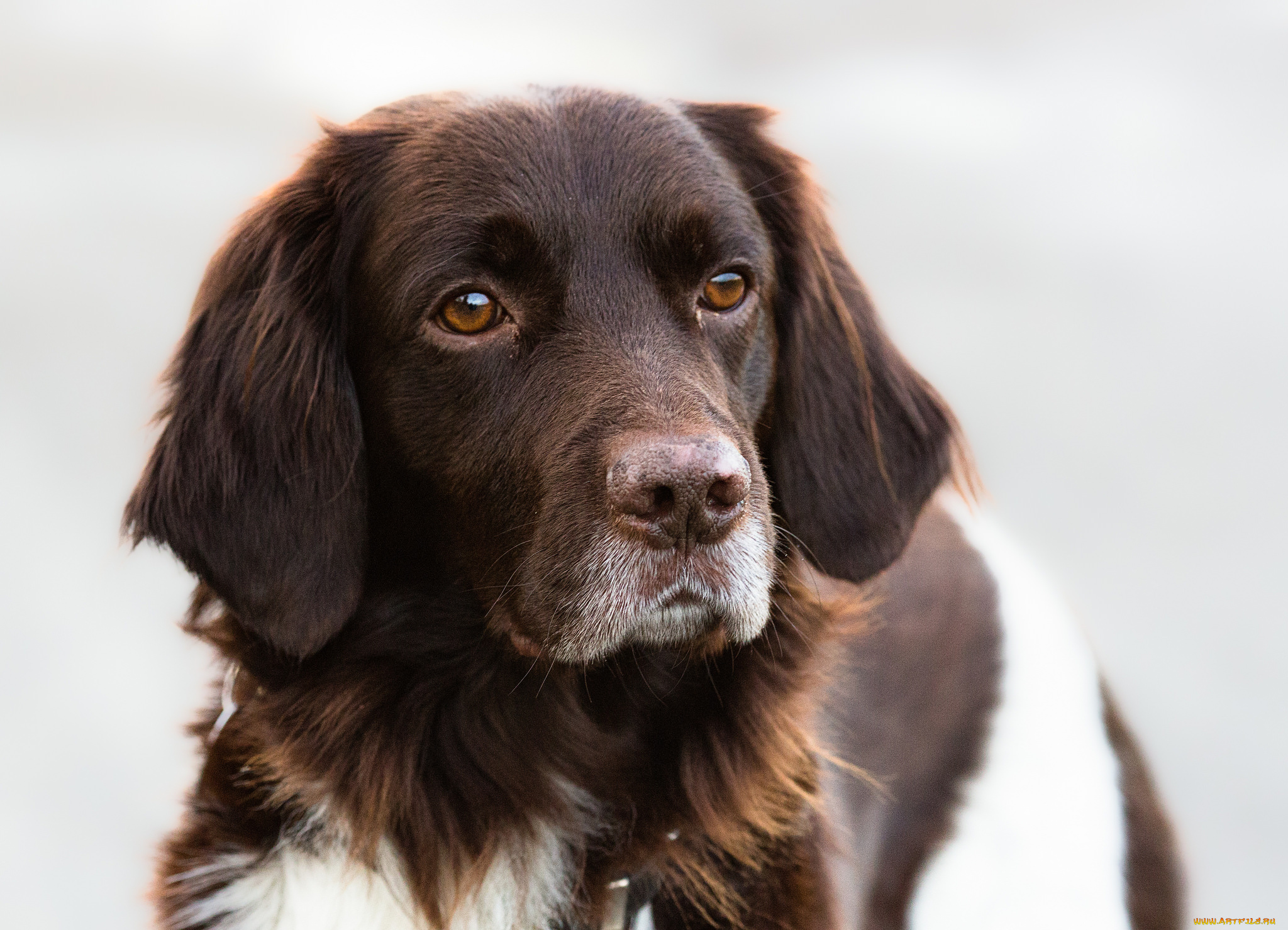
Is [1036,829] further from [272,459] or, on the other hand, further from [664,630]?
[272,459]

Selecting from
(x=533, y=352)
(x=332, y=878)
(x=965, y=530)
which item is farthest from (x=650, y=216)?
(x=965, y=530)

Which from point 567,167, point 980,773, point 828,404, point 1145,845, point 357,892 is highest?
point 567,167

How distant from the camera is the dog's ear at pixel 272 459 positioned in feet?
6.70

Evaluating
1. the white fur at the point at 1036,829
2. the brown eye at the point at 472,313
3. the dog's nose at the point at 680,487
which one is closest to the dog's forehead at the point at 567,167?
the brown eye at the point at 472,313

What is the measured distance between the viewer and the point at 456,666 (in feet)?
7.15

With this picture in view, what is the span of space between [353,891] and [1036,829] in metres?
1.58

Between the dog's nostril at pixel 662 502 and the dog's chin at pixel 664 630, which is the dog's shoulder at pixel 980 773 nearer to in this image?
the dog's chin at pixel 664 630

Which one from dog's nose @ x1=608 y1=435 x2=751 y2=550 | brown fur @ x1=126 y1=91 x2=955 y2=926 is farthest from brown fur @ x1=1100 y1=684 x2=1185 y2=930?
dog's nose @ x1=608 y1=435 x2=751 y2=550

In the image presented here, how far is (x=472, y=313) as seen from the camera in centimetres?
199

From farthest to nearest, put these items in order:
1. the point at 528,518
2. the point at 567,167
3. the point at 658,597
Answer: the point at 567,167
the point at 528,518
the point at 658,597

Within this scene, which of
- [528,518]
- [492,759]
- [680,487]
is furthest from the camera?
[492,759]

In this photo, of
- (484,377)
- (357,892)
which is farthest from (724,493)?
(357,892)

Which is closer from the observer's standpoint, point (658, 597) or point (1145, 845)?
point (658, 597)

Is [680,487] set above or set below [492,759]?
above
